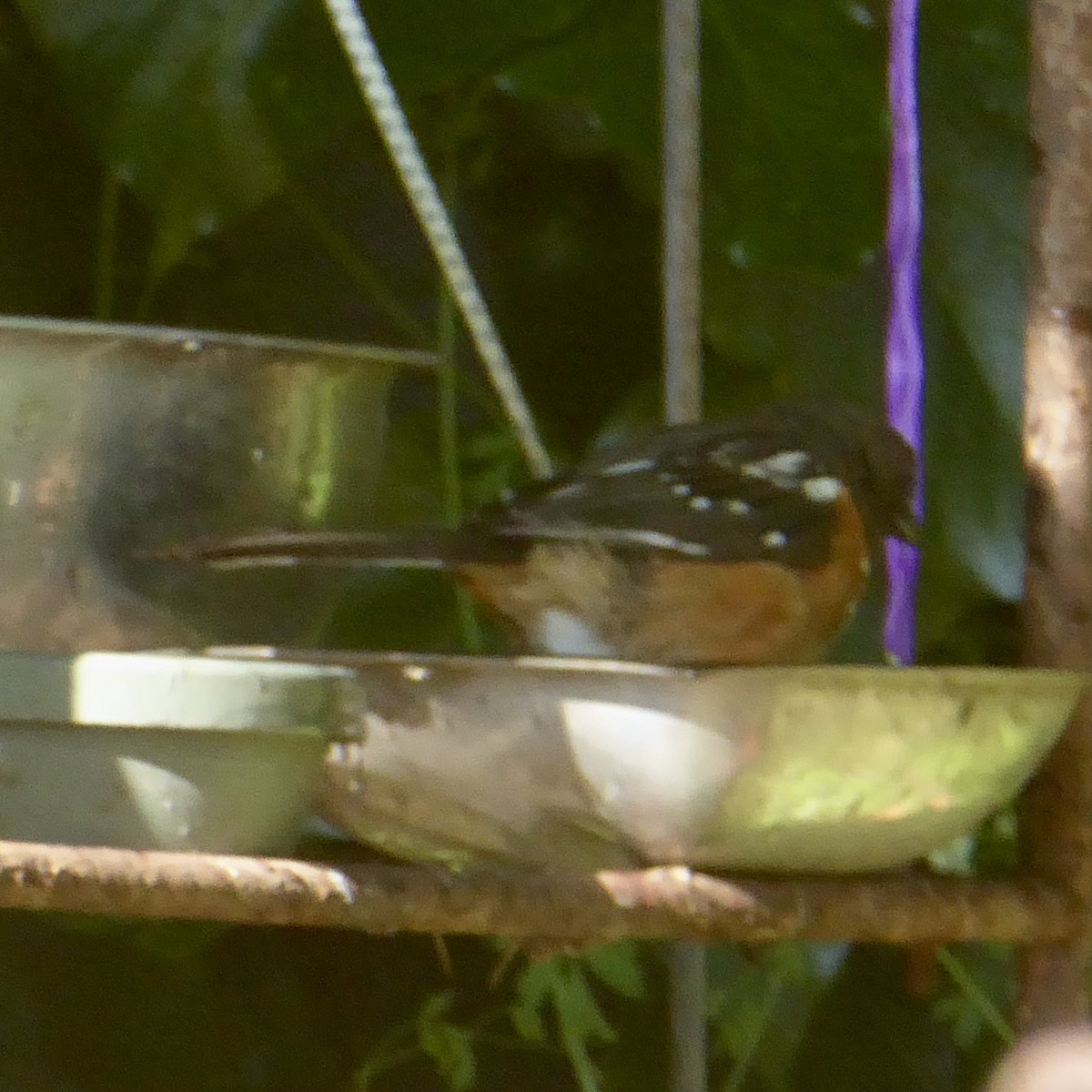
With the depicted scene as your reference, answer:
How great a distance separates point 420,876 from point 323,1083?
3.03 ft

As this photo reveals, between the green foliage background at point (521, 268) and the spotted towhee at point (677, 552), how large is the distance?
0.77 feet

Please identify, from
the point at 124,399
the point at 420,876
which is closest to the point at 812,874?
the point at 420,876

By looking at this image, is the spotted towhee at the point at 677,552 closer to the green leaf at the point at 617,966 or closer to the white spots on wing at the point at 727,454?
the white spots on wing at the point at 727,454

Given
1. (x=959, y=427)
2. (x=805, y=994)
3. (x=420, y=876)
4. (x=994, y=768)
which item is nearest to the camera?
(x=420, y=876)

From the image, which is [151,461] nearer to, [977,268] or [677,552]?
[677,552]

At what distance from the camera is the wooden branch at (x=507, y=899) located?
2.48ft

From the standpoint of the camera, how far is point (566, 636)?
3.75 feet

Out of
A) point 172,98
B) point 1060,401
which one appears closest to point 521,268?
point 172,98

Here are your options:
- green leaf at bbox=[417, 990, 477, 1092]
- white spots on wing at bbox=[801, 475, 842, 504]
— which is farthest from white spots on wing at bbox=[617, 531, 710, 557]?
green leaf at bbox=[417, 990, 477, 1092]

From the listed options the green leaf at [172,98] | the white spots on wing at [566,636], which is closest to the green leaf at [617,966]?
the white spots on wing at [566,636]

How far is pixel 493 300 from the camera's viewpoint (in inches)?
64.8

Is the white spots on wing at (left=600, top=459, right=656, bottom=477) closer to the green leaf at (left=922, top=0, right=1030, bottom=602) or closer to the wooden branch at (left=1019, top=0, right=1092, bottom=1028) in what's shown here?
the wooden branch at (left=1019, top=0, right=1092, bottom=1028)

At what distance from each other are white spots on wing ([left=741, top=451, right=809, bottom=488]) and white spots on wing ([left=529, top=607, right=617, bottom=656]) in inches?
4.9

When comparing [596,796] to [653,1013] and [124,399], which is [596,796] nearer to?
[124,399]
